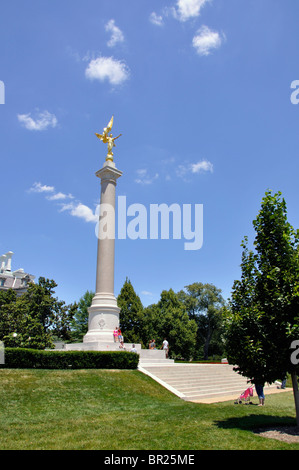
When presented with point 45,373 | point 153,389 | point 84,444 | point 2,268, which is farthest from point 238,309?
point 2,268

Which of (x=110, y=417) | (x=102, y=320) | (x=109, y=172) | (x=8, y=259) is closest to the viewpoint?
(x=110, y=417)

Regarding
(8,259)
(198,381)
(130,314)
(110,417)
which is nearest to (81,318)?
(130,314)

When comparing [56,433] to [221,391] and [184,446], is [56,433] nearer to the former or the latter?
[184,446]

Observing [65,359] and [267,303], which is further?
[65,359]

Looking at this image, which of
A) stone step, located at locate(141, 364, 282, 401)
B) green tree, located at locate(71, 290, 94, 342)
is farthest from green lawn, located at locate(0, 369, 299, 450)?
green tree, located at locate(71, 290, 94, 342)

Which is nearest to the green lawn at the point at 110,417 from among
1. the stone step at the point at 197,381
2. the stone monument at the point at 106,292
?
the stone step at the point at 197,381

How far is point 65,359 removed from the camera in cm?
1920

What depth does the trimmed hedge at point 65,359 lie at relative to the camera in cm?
1792

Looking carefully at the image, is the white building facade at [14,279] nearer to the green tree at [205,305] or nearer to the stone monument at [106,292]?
the green tree at [205,305]

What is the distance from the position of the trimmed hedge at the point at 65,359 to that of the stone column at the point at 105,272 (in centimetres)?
557

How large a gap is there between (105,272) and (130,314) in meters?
21.4

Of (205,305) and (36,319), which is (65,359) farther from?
(205,305)

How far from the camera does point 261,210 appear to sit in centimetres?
1058

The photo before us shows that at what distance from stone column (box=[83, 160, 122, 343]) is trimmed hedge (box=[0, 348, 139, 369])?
5.57 metres
